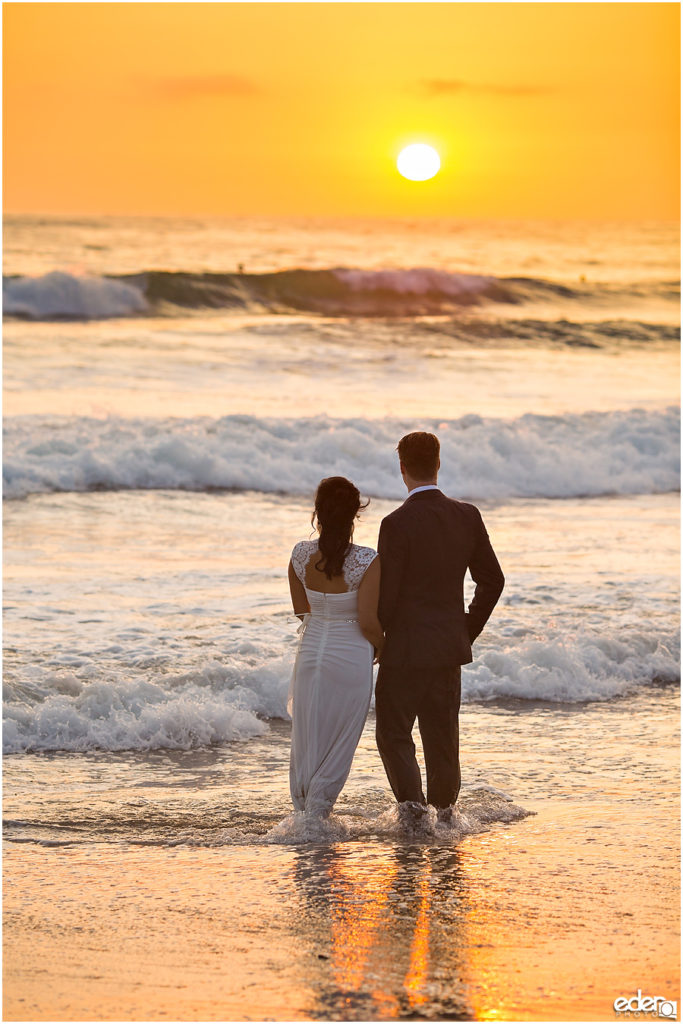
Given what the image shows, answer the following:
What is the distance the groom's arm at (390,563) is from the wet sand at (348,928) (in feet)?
3.34

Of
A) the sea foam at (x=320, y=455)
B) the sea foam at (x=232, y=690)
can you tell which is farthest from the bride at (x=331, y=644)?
the sea foam at (x=320, y=455)

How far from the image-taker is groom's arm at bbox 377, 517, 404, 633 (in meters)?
5.15

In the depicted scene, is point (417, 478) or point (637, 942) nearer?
point (637, 942)

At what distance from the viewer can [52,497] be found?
15.5 metres

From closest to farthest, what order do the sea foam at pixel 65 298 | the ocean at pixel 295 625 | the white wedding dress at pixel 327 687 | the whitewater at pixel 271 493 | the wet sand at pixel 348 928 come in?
1. the wet sand at pixel 348 928
2. the ocean at pixel 295 625
3. the white wedding dress at pixel 327 687
4. the whitewater at pixel 271 493
5. the sea foam at pixel 65 298

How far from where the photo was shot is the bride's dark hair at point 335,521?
5164 millimetres

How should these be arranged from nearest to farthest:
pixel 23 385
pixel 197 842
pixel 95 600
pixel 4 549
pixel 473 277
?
pixel 197 842 → pixel 95 600 → pixel 4 549 → pixel 23 385 → pixel 473 277

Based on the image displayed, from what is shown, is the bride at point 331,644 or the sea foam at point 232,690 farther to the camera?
the sea foam at point 232,690

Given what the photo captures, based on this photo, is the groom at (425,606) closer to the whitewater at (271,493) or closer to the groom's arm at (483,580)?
the groom's arm at (483,580)

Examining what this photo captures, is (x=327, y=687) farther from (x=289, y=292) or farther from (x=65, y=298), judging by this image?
(x=289, y=292)

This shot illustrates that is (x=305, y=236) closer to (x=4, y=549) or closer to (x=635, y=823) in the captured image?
(x=4, y=549)

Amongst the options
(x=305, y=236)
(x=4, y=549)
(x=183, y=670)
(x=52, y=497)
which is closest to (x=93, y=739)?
(x=183, y=670)

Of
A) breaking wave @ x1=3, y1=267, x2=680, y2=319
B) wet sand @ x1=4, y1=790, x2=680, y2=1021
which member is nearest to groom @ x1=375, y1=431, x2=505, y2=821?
wet sand @ x1=4, y1=790, x2=680, y2=1021

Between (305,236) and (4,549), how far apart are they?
159ft
